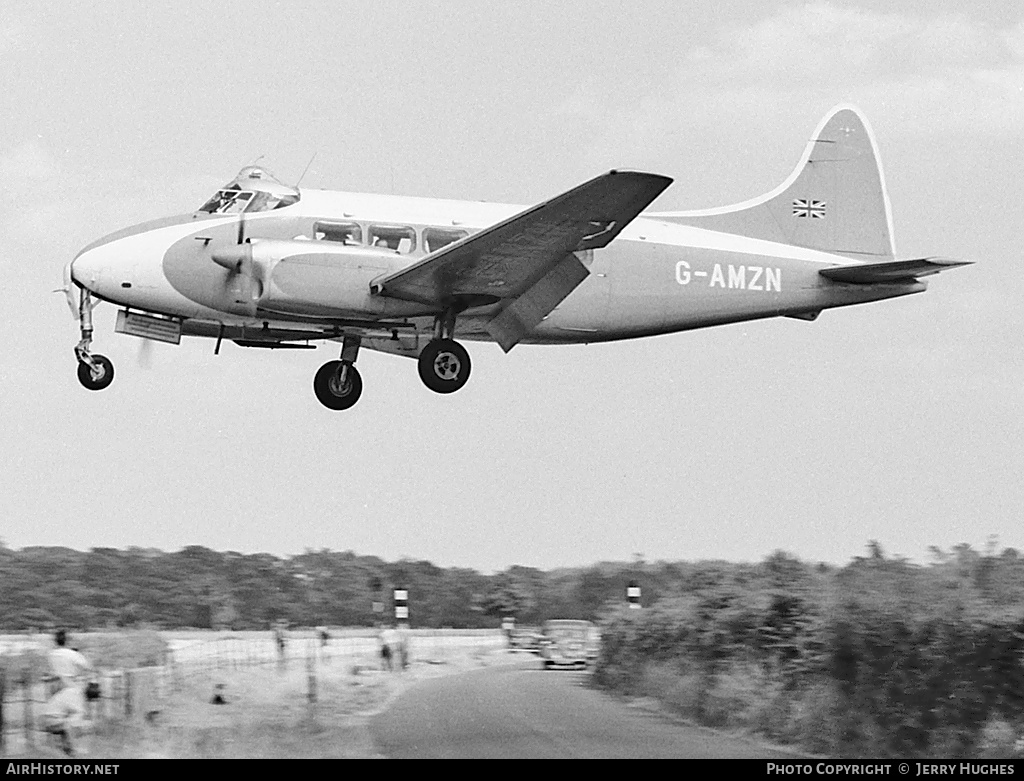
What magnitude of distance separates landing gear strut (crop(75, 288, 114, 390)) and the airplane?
0.09 feet

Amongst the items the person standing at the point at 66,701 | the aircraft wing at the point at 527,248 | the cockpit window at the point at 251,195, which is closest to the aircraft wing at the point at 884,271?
the aircraft wing at the point at 527,248

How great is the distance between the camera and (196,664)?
63.6 feet

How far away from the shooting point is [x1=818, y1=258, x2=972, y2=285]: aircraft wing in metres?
21.8

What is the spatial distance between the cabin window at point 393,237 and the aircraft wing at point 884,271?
6681mm

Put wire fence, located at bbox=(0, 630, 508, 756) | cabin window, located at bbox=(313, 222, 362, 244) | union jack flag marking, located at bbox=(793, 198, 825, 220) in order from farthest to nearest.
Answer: union jack flag marking, located at bbox=(793, 198, 825, 220) → cabin window, located at bbox=(313, 222, 362, 244) → wire fence, located at bbox=(0, 630, 508, 756)

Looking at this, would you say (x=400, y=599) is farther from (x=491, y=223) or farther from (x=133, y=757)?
(x=133, y=757)

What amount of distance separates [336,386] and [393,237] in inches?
113

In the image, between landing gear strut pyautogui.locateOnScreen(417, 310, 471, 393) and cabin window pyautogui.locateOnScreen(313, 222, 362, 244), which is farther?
landing gear strut pyautogui.locateOnScreen(417, 310, 471, 393)

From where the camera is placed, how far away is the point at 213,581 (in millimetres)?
32531

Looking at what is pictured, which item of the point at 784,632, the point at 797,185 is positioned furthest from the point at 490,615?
the point at 784,632

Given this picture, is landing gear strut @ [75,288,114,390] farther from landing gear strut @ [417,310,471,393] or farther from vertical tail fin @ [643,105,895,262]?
vertical tail fin @ [643,105,895,262]

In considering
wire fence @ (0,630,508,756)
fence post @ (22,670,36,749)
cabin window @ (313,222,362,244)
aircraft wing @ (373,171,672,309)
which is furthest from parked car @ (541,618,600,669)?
fence post @ (22,670,36,749)

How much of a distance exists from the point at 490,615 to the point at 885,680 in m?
21.9

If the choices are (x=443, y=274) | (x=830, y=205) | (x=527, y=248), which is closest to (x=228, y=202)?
(x=443, y=274)
